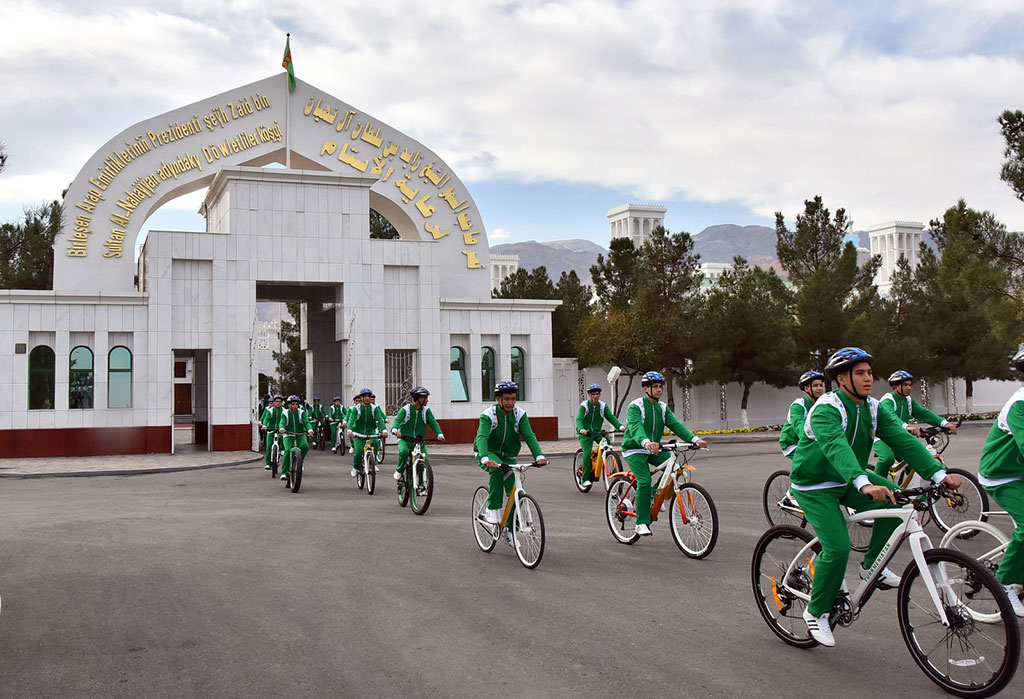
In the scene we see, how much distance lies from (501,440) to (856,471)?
5.22 metres

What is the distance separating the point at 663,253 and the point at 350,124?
44.1 feet

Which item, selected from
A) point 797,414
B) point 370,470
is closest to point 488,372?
point 370,470

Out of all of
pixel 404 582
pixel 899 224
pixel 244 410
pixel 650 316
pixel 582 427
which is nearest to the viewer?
pixel 404 582

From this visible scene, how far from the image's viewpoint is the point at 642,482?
10227mm

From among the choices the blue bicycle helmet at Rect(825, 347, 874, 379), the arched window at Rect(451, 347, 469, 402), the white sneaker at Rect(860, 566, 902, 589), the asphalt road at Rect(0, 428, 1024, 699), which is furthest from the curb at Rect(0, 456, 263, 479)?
the white sneaker at Rect(860, 566, 902, 589)

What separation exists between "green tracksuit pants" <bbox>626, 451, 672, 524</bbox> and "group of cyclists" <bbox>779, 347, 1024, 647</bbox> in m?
3.80

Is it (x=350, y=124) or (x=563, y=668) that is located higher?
(x=350, y=124)

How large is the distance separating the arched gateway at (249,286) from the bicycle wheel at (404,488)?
14.9 meters

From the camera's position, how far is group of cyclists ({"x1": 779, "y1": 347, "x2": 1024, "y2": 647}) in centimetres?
574

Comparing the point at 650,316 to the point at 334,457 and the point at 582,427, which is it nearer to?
the point at 334,457

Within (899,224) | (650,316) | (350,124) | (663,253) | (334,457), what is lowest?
(334,457)

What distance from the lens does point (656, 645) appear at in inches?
246

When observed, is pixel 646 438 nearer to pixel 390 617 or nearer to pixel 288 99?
pixel 390 617

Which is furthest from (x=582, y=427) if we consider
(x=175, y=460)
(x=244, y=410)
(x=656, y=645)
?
(x=244, y=410)
